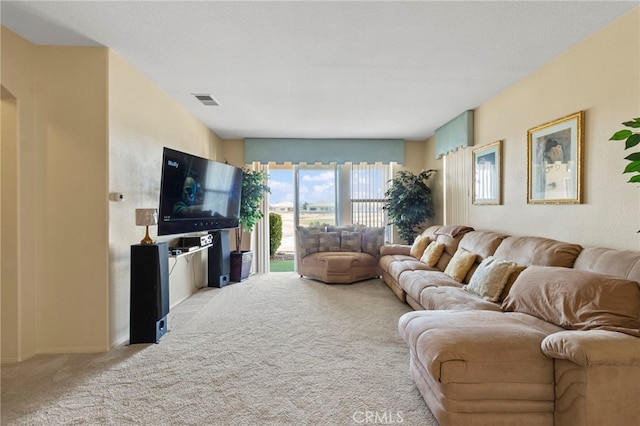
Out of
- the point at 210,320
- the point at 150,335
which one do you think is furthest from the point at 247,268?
the point at 150,335

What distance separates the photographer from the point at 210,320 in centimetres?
349

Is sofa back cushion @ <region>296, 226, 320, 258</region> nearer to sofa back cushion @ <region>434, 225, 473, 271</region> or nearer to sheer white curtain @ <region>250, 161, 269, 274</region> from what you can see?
sheer white curtain @ <region>250, 161, 269, 274</region>

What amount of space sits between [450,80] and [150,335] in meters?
3.73

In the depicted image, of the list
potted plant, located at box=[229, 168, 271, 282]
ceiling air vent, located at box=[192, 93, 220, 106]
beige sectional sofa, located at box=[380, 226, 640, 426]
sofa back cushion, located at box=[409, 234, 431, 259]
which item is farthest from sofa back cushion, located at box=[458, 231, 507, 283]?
ceiling air vent, located at box=[192, 93, 220, 106]

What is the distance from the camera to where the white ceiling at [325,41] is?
2.09 metres

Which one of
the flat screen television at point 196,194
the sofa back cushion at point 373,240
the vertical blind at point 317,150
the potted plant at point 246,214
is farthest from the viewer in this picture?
the vertical blind at point 317,150

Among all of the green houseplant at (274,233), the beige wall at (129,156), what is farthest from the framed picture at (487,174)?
the green houseplant at (274,233)

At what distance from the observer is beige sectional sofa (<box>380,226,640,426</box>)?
1484 mm

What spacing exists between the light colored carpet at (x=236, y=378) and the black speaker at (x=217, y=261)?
138 cm

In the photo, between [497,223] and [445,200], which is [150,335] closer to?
[497,223]

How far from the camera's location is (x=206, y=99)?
3863 mm

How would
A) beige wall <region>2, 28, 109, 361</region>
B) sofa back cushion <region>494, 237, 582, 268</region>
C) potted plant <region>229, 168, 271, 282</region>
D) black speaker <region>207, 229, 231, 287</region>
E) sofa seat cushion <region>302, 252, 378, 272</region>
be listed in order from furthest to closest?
potted plant <region>229, 168, 271, 282</region>, sofa seat cushion <region>302, 252, 378, 272</region>, black speaker <region>207, 229, 231, 287</region>, beige wall <region>2, 28, 109, 361</region>, sofa back cushion <region>494, 237, 582, 268</region>

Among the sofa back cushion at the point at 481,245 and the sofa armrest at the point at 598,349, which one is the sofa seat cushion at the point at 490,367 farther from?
the sofa back cushion at the point at 481,245

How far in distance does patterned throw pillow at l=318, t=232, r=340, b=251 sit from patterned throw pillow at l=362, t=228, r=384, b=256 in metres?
0.47
